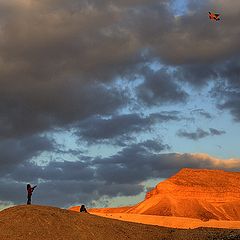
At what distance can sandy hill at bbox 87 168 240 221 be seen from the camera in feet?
330

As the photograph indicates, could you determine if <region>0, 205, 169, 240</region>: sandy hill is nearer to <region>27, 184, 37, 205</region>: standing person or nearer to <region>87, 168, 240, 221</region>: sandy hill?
<region>27, 184, 37, 205</region>: standing person

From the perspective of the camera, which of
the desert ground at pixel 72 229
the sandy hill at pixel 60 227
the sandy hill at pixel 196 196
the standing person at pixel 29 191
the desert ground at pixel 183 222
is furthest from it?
the sandy hill at pixel 196 196

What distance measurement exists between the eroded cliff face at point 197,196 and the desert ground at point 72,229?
6256cm

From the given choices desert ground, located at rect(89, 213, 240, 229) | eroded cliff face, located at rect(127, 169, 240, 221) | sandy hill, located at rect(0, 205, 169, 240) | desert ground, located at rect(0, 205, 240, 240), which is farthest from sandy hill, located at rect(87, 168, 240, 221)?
sandy hill, located at rect(0, 205, 169, 240)

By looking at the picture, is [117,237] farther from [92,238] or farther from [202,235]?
[202,235]

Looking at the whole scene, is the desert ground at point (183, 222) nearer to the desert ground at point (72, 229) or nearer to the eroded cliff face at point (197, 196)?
the eroded cliff face at point (197, 196)

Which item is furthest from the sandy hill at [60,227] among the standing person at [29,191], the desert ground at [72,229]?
the standing person at [29,191]

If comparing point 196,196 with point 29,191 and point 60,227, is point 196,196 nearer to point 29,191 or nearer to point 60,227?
point 29,191

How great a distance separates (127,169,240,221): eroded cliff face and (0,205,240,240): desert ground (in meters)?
62.6

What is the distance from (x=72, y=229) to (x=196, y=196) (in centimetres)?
8063

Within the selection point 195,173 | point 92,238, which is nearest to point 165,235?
point 92,238

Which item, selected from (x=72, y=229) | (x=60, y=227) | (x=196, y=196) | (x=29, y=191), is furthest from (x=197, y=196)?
(x=60, y=227)

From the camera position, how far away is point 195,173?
119 metres

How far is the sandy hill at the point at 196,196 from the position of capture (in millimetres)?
100550
